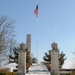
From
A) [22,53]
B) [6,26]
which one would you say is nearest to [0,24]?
[6,26]

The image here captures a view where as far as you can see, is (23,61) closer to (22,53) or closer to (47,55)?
(22,53)

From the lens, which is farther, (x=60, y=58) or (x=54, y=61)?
(x=60, y=58)

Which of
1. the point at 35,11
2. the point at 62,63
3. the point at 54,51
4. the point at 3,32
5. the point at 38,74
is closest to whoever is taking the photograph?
the point at 54,51

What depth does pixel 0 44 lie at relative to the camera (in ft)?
119

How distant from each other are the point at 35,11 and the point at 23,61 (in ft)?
46.5

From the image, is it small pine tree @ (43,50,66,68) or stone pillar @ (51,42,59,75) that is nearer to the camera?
stone pillar @ (51,42,59,75)

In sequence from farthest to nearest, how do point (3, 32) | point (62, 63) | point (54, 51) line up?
point (62, 63) < point (3, 32) < point (54, 51)

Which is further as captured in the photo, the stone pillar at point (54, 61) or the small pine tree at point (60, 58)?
the small pine tree at point (60, 58)

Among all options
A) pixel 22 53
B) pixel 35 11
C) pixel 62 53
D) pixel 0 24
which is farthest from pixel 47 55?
pixel 22 53

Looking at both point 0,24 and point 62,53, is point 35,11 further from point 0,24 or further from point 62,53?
point 62,53

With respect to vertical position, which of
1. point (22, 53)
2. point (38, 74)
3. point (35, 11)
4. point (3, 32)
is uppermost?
point (35, 11)

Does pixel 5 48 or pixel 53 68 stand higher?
pixel 5 48

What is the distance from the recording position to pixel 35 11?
39406 millimetres

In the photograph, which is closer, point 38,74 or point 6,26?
point 38,74
